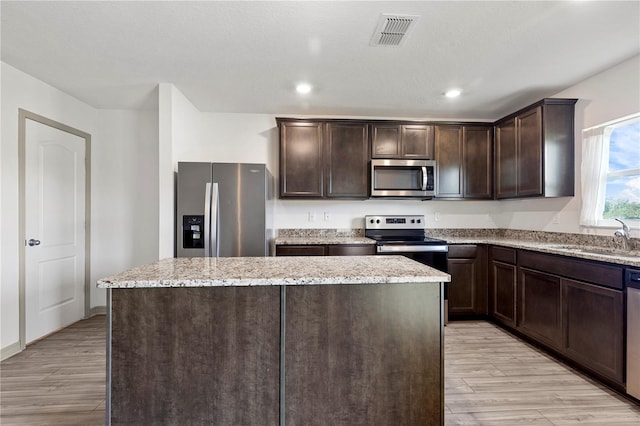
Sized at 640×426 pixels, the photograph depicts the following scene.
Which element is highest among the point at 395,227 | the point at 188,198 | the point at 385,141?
the point at 385,141

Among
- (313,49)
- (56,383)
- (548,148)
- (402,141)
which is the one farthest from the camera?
(402,141)

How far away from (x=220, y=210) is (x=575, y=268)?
309 cm

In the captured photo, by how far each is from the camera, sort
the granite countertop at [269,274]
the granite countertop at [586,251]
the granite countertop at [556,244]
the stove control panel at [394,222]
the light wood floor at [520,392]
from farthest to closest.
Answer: the stove control panel at [394,222], the granite countertop at [556,244], the granite countertop at [586,251], the light wood floor at [520,392], the granite countertop at [269,274]

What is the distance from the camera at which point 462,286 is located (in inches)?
143

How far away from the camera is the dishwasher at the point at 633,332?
203cm

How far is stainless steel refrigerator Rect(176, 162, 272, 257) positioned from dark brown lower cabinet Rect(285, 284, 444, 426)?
66.9 inches

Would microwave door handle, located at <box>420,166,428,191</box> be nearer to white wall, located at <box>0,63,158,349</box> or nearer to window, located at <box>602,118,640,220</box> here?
window, located at <box>602,118,640,220</box>

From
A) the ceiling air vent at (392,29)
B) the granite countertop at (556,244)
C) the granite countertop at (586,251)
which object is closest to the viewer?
the ceiling air vent at (392,29)

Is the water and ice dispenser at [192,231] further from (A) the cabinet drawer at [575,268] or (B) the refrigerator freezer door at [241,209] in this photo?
(A) the cabinet drawer at [575,268]

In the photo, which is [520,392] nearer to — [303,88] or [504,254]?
[504,254]

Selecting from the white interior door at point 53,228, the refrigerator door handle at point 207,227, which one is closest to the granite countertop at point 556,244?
the refrigerator door handle at point 207,227

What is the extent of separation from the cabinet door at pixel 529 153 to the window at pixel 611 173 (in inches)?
14.6

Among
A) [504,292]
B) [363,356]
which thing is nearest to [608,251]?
[504,292]

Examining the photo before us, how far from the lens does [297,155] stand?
12.4ft
